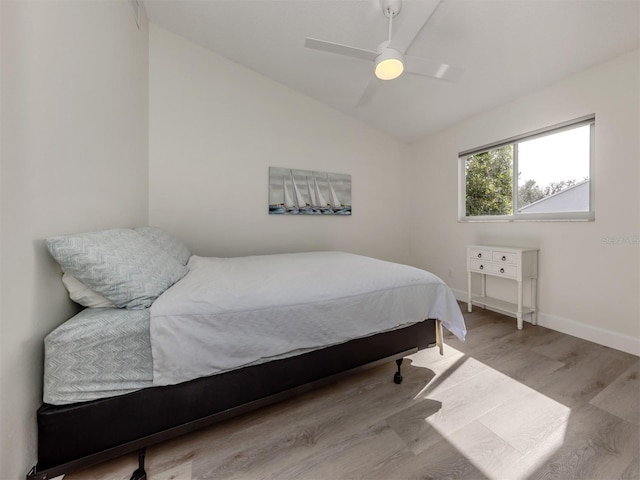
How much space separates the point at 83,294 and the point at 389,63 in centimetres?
204

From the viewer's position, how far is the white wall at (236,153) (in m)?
2.54

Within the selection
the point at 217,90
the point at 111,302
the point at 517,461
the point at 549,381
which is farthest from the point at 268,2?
the point at 549,381

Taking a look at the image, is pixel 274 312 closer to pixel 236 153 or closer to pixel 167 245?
pixel 167 245

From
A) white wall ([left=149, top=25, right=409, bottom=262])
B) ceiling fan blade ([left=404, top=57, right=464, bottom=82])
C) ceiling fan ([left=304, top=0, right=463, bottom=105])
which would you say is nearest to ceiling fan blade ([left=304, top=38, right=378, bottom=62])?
ceiling fan ([left=304, top=0, right=463, bottom=105])

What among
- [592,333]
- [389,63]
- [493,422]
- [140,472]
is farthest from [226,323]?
[592,333]

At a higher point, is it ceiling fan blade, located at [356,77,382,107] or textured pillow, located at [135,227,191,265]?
ceiling fan blade, located at [356,77,382,107]

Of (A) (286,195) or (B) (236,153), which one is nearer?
(B) (236,153)

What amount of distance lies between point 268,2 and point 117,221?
6.79ft

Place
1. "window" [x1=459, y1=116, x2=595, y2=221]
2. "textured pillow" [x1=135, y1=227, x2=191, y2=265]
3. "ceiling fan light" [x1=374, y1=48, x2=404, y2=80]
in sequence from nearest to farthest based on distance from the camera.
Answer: "ceiling fan light" [x1=374, y1=48, x2=404, y2=80]
"textured pillow" [x1=135, y1=227, x2=191, y2=265]
"window" [x1=459, y1=116, x2=595, y2=221]

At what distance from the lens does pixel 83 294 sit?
3.39 ft

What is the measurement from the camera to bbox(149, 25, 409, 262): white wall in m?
2.54

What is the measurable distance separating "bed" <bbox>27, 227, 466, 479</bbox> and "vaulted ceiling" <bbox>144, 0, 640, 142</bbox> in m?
1.79

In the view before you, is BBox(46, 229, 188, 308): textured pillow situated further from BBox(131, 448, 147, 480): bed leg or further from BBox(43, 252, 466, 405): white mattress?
BBox(131, 448, 147, 480): bed leg

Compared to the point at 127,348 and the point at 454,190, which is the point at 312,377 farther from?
the point at 454,190
